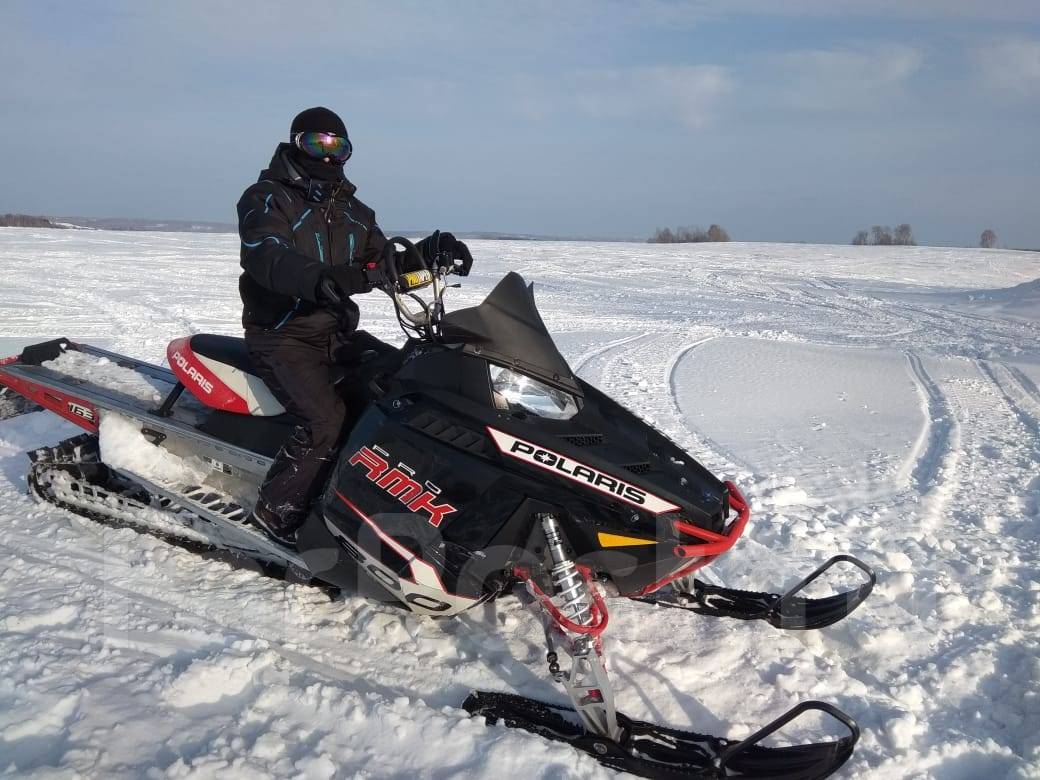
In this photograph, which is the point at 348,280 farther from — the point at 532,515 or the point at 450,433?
the point at 532,515

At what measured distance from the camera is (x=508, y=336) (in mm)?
2711

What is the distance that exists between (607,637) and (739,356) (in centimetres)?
606

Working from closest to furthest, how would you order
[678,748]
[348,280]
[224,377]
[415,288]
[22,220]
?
[678,748] < [348,280] < [415,288] < [224,377] < [22,220]

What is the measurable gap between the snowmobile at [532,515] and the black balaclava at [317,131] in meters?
0.62

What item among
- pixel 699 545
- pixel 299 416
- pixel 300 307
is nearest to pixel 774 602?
pixel 699 545

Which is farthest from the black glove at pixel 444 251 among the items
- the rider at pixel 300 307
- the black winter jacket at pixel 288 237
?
the black winter jacket at pixel 288 237

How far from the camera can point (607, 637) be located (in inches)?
120

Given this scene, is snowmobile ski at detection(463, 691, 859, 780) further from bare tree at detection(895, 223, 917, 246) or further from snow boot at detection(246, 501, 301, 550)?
bare tree at detection(895, 223, 917, 246)

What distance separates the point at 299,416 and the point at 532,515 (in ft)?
3.76

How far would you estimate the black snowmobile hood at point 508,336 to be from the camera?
2689mm

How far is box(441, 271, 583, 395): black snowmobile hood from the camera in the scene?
2.69m

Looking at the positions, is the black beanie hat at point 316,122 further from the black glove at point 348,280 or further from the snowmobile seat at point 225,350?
the snowmobile seat at point 225,350

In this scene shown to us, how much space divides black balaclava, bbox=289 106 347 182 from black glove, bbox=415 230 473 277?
496 mm

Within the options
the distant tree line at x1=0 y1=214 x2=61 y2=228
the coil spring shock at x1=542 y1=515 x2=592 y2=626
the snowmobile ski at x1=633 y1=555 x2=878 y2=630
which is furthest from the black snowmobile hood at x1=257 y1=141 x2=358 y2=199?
the distant tree line at x1=0 y1=214 x2=61 y2=228
